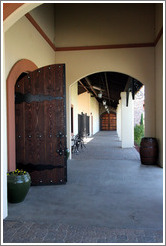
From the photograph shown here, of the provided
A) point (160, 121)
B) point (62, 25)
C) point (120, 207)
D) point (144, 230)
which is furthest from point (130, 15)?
point (144, 230)

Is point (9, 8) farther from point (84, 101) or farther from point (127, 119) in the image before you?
point (84, 101)

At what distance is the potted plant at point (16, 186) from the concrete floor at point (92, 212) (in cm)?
12

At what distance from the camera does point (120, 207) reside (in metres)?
3.71

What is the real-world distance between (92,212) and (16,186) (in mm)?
1312

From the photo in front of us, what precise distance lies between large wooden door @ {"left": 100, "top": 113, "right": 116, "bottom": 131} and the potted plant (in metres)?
32.1

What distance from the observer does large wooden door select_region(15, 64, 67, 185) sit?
493 centimetres

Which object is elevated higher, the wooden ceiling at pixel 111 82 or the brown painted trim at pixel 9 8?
the wooden ceiling at pixel 111 82

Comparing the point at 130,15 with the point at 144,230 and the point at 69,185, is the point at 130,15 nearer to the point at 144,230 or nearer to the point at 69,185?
the point at 69,185

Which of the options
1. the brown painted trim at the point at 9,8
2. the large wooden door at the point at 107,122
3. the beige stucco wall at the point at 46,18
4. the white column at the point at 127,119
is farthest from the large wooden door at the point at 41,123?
the large wooden door at the point at 107,122

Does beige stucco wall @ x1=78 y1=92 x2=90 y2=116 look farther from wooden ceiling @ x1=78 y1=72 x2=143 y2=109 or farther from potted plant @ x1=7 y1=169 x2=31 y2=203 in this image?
potted plant @ x1=7 y1=169 x2=31 y2=203

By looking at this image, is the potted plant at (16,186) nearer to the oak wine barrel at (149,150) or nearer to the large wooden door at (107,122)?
the oak wine barrel at (149,150)

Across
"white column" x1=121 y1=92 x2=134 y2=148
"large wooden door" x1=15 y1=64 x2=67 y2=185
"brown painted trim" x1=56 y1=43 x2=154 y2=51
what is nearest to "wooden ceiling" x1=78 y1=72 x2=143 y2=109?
"white column" x1=121 y1=92 x2=134 y2=148

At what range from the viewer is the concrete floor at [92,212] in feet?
9.19

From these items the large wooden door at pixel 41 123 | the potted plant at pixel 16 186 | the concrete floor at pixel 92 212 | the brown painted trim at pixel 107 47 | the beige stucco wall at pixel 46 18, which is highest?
the beige stucco wall at pixel 46 18
